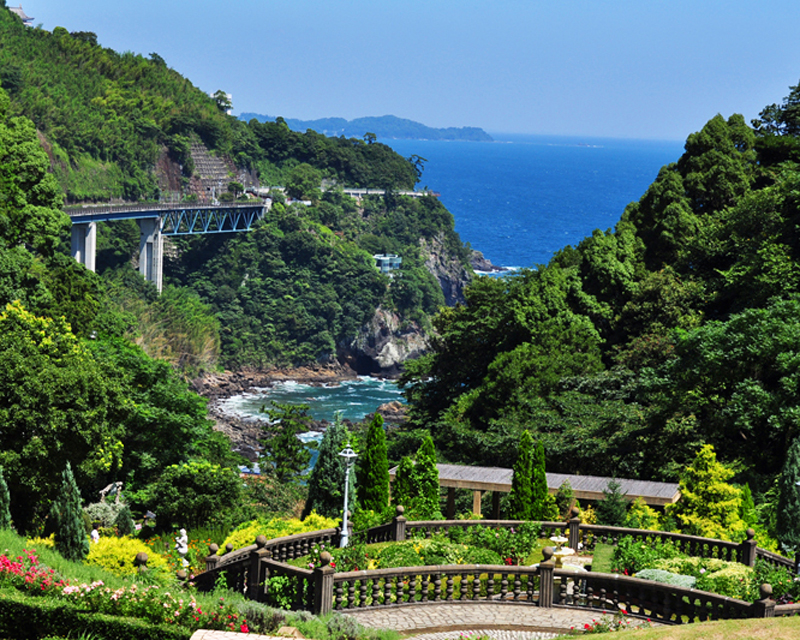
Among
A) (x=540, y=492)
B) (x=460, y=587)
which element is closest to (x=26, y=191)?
(x=540, y=492)

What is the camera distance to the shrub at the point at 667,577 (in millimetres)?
16969

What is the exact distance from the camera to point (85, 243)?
9219 cm

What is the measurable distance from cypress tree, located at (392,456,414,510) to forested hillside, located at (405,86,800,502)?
889 cm

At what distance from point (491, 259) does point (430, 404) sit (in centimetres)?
13276

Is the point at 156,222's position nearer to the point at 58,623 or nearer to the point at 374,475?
the point at 374,475

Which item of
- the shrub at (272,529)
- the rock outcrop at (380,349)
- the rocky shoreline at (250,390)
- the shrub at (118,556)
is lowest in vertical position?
the rocky shoreline at (250,390)

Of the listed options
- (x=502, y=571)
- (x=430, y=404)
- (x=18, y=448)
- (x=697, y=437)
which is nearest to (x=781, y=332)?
(x=697, y=437)

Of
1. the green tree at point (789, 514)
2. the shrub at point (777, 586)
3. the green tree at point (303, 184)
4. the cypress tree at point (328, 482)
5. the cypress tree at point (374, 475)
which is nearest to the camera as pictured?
the shrub at point (777, 586)

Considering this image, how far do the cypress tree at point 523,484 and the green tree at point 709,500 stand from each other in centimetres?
360

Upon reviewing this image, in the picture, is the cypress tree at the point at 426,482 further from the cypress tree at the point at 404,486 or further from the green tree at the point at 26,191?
the green tree at the point at 26,191

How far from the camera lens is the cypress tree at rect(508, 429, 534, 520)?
2434 cm

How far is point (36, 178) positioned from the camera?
45719mm

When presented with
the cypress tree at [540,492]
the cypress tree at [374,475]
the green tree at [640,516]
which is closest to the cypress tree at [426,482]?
the cypress tree at [374,475]

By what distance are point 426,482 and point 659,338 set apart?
17409 mm
